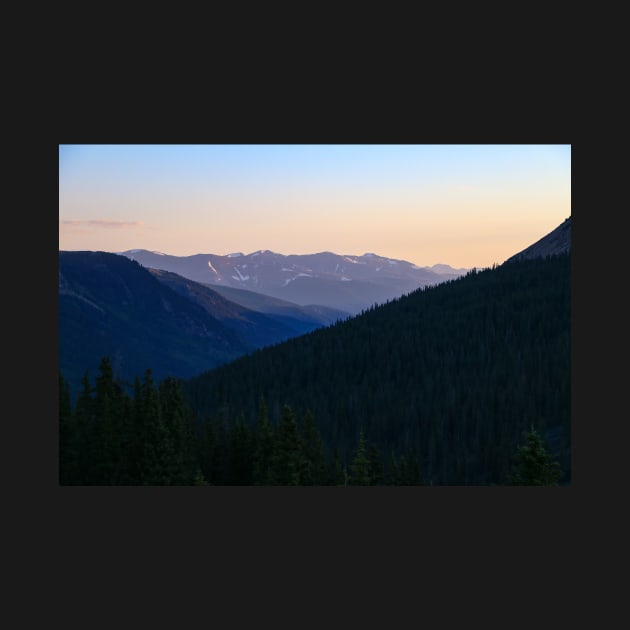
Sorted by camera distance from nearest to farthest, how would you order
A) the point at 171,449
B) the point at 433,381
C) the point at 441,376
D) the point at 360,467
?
the point at 171,449, the point at 360,467, the point at 433,381, the point at 441,376

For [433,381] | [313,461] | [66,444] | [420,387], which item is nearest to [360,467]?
[313,461]

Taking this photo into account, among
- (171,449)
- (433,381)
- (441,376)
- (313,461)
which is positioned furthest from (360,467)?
(441,376)

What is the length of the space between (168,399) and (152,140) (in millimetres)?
15612

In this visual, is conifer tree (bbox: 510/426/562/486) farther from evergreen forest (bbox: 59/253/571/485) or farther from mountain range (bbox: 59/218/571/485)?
mountain range (bbox: 59/218/571/485)

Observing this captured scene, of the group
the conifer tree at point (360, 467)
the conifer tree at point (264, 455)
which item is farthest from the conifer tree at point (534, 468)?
the conifer tree at point (264, 455)

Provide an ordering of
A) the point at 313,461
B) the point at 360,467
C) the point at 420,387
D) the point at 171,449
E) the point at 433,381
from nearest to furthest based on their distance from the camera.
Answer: the point at 171,449
the point at 360,467
the point at 313,461
the point at 420,387
the point at 433,381

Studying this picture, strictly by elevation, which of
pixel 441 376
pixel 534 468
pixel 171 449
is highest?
pixel 441 376

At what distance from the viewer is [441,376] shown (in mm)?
93938

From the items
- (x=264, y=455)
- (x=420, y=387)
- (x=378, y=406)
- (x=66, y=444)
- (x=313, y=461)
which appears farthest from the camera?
(x=420, y=387)

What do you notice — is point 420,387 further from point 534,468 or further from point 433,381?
point 534,468

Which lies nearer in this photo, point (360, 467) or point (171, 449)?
point (171, 449)

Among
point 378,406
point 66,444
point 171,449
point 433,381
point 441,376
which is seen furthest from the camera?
point 441,376

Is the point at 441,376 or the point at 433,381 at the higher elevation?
the point at 441,376

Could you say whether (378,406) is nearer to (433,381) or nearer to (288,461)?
(433,381)
